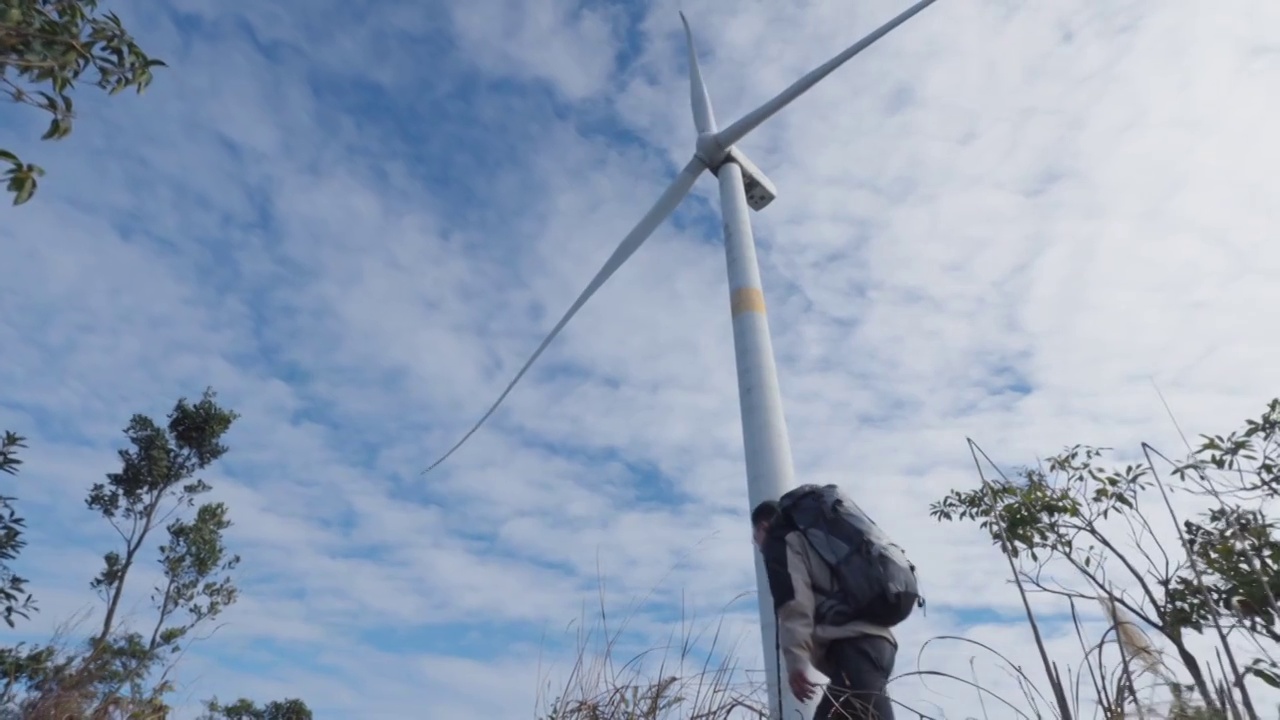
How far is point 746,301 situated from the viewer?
9.16 metres

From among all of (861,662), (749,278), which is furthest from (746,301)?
(861,662)

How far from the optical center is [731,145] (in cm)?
1294

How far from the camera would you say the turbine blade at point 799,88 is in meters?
11.5

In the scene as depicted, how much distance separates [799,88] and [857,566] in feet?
32.8

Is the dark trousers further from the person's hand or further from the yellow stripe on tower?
the yellow stripe on tower

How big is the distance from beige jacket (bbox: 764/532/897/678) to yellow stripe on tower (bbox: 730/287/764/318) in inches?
210

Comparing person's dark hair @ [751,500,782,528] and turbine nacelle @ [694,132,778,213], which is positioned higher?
turbine nacelle @ [694,132,778,213]

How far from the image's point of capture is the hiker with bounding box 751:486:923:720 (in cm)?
359

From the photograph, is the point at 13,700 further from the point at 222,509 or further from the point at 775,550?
the point at 222,509

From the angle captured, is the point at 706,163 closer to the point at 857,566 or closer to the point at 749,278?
the point at 749,278

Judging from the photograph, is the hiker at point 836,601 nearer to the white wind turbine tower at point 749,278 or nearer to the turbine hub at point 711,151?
the white wind turbine tower at point 749,278

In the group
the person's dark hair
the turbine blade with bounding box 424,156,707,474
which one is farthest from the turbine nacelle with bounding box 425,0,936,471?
the person's dark hair

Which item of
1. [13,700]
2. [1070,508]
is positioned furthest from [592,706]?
[1070,508]

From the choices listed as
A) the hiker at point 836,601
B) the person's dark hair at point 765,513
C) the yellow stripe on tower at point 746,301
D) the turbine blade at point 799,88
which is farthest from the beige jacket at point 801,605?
the turbine blade at point 799,88
